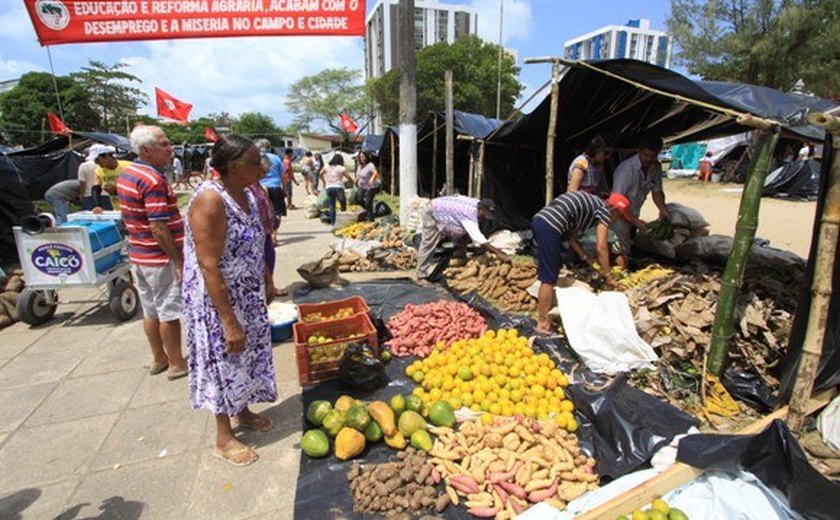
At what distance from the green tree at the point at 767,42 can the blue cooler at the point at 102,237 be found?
1095 inches

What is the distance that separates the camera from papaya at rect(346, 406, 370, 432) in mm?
2855

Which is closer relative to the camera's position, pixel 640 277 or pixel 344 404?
pixel 344 404

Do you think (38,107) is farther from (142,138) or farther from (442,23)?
(442,23)

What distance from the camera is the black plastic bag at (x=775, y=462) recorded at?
200cm

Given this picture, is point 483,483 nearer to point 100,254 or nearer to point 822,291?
point 822,291

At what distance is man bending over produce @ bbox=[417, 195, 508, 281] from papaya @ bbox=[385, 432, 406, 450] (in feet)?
9.62

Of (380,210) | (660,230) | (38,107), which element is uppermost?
(38,107)

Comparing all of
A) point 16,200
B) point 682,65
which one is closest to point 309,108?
point 682,65

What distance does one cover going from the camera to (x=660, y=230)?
654 cm

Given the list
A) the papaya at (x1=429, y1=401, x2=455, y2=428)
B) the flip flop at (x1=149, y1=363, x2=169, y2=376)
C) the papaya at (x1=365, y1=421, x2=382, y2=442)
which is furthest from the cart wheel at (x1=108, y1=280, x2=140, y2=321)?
the papaya at (x1=429, y1=401, x2=455, y2=428)

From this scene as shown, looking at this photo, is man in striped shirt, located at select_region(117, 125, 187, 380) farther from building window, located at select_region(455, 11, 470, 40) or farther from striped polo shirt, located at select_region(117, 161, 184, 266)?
building window, located at select_region(455, 11, 470, 40)

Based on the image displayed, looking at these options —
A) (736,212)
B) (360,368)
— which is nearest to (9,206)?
(360,368)

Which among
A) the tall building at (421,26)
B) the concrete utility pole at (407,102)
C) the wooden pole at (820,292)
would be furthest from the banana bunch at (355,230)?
the tall building at (421,26)

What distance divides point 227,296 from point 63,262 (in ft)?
12.0
